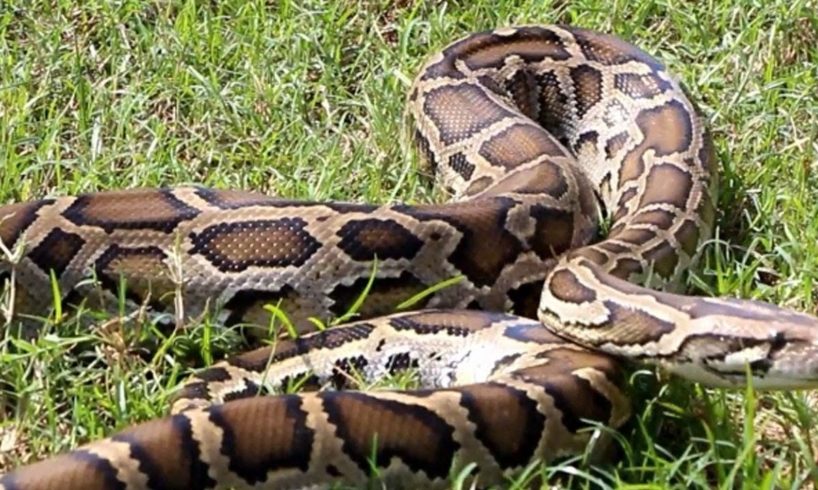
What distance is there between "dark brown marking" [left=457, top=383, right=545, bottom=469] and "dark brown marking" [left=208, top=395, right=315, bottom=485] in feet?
2.04

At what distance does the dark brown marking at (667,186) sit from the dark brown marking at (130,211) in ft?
7.42

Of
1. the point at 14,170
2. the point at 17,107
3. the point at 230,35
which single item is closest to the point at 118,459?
the point at 14,170

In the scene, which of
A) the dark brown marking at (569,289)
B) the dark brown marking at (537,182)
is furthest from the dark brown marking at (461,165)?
the dark brown marking at (569,289)

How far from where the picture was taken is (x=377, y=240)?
253 inches

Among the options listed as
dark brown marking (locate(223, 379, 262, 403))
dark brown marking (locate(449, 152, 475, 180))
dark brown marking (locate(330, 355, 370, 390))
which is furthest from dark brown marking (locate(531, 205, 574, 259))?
dark brown marking (locate(223, 379, 262, 403))

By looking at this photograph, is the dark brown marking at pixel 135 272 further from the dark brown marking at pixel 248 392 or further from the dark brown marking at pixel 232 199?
the dark brown marking at pixel 248 392

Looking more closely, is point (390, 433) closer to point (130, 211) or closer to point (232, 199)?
point (232, 199)

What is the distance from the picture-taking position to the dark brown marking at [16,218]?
6328mm

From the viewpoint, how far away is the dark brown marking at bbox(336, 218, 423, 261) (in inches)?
253

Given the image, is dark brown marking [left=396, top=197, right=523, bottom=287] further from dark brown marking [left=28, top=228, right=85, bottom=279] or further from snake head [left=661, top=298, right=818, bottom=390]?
dark brown marking [left=28, top=228, right=85, bottom=279]

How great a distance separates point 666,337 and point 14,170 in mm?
3568

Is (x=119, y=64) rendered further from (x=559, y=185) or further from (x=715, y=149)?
(x=715, y=149)

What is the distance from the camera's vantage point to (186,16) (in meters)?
8.75

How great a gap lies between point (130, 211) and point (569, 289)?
200cm
